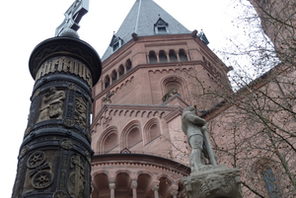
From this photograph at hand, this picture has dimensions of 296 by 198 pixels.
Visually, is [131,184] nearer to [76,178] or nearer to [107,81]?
[76,178]

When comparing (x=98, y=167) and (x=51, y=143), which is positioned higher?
(x=98, y=167)

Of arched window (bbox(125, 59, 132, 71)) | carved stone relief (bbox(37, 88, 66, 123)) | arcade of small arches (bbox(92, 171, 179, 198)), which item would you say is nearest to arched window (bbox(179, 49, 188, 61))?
arched window (bbox(125, 59, 132, 71))

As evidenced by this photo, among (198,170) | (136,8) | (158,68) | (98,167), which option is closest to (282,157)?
(198,170)

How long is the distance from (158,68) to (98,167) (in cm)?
1804

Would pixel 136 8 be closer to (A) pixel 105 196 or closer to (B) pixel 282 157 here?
(A) pixel 105 196

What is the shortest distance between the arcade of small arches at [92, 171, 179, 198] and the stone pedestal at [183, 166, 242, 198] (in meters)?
11.7

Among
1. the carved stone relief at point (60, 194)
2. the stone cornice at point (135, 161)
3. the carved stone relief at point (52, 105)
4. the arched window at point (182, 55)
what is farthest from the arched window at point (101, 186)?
the arched window at point (182, 55)

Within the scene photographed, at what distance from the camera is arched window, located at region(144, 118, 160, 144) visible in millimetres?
25467

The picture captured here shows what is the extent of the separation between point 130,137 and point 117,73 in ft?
34.7

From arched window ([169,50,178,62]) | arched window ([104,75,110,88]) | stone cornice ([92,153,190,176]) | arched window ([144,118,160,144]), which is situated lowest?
stone cornice ([92,153,190,176])

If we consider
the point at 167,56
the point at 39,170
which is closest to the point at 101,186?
the point at 39,170

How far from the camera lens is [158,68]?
33656 mm

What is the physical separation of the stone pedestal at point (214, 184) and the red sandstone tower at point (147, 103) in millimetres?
7922

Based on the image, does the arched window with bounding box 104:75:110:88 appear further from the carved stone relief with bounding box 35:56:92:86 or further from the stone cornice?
the carved stone relief with bounding box 35:56:92:86
